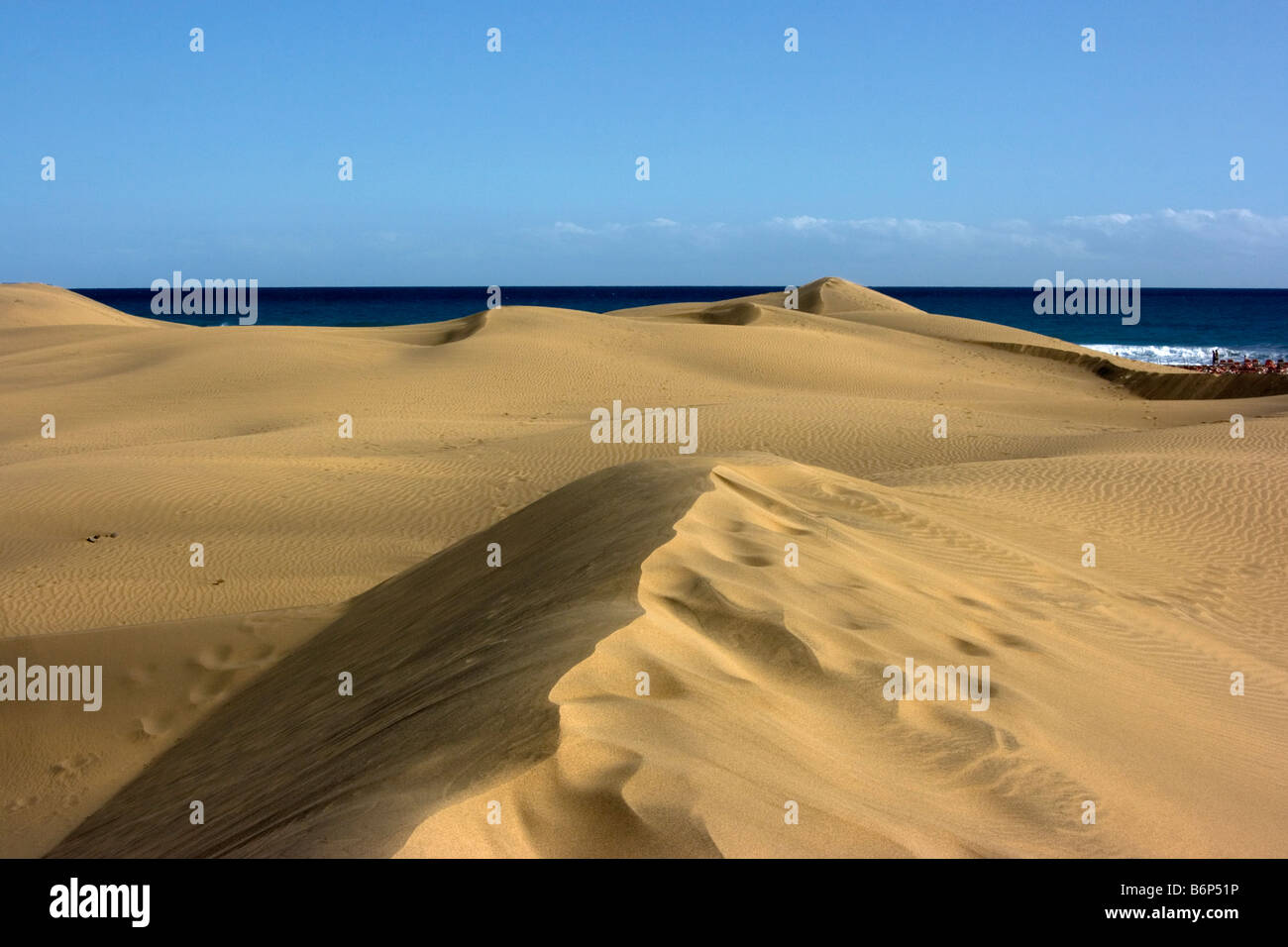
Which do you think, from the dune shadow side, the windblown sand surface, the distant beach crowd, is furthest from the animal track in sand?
the distant beach crowd

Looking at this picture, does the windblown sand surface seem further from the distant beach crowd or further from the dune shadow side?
the distant beach crowd

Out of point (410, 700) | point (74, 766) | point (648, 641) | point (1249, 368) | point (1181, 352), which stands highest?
point (1181, 352)

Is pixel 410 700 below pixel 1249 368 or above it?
below

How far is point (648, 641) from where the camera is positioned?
4102 millimetres

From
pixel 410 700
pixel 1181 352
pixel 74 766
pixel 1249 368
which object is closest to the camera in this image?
pixel 410 700

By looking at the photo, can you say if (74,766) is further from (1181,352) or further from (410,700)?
(1181,352)

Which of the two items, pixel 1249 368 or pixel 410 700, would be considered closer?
pixel 410 700

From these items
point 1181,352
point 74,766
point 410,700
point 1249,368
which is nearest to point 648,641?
point 410,700

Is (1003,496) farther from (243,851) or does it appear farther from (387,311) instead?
(387,311)

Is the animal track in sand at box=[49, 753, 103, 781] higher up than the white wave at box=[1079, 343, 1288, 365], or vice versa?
the white wave at box=[1079, 343, 1288, 365]

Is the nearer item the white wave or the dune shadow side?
the dune shadow side

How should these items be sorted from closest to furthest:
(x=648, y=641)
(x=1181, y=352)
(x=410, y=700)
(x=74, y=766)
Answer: (x=648, y=641) < (x=410, y=700) < (x=74, y=766) < (x=1181, y=352)

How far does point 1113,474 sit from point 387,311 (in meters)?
81.1

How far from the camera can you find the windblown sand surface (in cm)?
311
